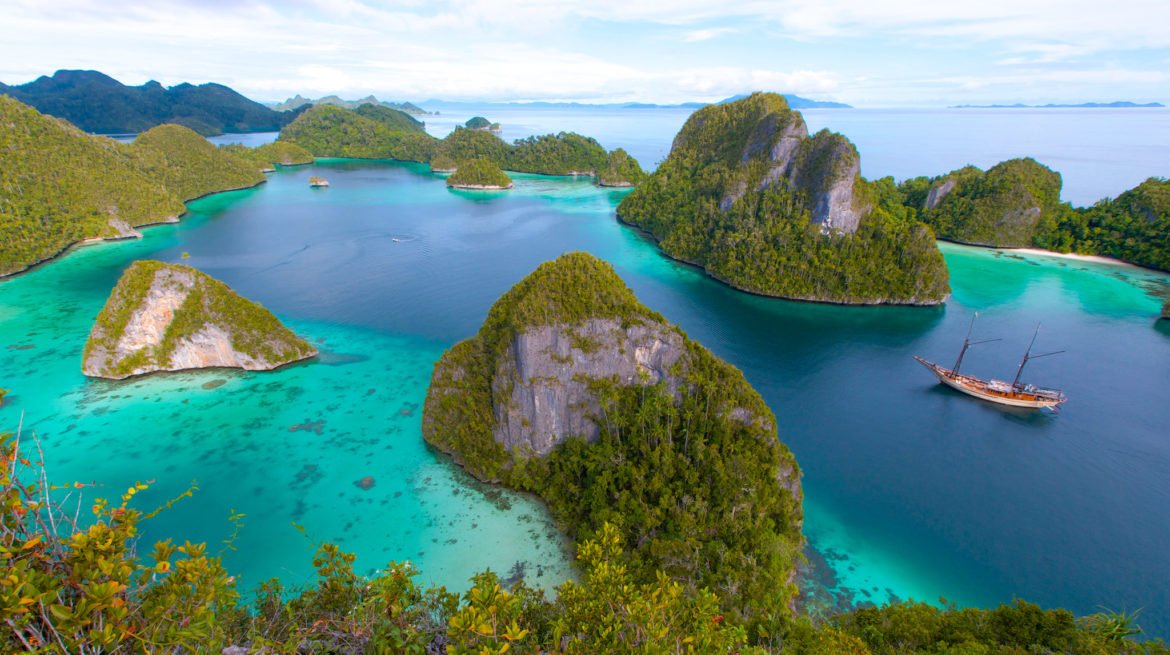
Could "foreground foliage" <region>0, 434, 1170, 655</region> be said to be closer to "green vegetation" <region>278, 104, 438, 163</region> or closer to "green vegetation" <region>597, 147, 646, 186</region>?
"green vegetation" <region>597, 147, 646, 186</region>

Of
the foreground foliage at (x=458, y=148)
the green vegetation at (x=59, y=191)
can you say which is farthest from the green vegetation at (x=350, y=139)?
the green vegetation at (x=59, y=191)

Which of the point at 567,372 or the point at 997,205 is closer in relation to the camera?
the point at 567,372

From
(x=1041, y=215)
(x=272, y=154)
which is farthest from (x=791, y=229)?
(x=272, y=154)

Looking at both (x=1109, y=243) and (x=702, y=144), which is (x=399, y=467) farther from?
(x=1109, y=243)

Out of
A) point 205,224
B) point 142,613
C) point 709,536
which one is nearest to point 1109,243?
point 709,536

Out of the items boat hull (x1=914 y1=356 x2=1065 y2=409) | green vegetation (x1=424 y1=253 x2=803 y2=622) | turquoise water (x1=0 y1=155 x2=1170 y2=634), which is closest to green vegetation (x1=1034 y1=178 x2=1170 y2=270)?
turquoise water (x1=0 y1=155 x2=1170 y2=634)

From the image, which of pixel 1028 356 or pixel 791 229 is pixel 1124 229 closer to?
pixel 1028 356

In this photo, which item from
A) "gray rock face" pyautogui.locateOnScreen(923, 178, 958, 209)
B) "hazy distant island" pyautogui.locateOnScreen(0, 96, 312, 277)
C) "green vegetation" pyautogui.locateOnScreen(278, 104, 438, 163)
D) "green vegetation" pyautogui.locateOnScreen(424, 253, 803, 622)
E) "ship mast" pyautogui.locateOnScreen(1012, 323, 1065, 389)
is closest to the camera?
"green vegetation" pyautogui.locateOnScreen(424, 253, 803, 622)
